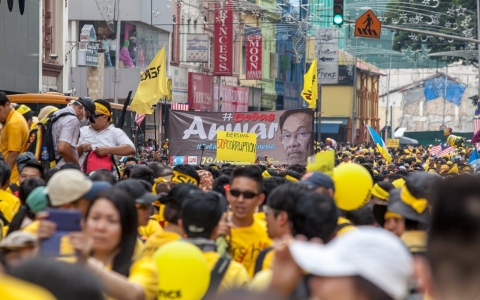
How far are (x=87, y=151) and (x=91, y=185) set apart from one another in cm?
556

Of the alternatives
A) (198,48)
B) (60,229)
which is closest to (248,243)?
(60,229)

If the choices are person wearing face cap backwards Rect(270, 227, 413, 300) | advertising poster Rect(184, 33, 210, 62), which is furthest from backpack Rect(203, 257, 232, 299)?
advertising poster Rect(184, 33, 210, 62)

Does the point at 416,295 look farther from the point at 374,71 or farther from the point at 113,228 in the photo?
the point at 374,71

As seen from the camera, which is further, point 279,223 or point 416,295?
point 279,223

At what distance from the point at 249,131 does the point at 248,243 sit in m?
13.5

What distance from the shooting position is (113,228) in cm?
525

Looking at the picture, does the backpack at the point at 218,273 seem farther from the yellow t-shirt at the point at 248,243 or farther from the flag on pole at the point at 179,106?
the flag on pole at the point at 179,106

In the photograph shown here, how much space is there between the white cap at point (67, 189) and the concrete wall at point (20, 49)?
855 inches

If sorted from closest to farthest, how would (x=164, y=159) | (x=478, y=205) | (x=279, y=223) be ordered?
(x=478, y=205) → (x=279, y=223) → (x=164, y=159)

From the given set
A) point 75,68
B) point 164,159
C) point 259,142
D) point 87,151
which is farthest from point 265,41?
point 87,151

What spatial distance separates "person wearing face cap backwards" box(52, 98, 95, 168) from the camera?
11.3m

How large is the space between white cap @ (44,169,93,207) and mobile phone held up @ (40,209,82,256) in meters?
1.04

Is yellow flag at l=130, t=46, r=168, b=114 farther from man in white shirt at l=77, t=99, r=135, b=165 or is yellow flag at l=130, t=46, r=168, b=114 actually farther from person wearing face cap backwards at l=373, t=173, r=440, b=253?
person wearing face cap backwards at l=373, t=173, r=440, b=253

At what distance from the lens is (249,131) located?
66.2 ft
